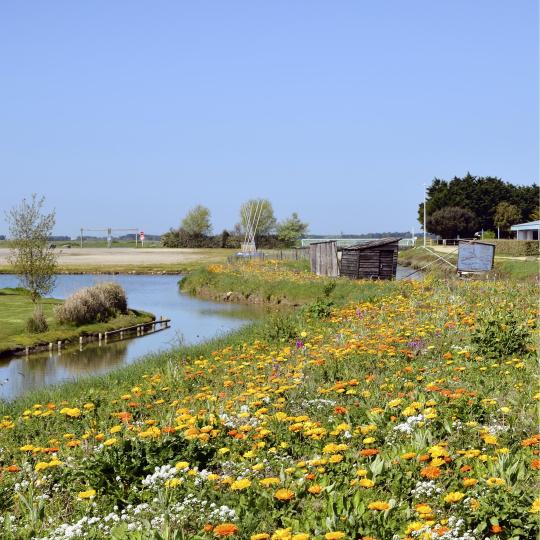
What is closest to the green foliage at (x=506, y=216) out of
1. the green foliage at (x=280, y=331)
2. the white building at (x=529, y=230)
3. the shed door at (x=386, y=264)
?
the white building at (x=529, y=230)

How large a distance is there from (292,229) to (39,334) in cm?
9535

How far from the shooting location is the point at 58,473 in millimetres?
6285

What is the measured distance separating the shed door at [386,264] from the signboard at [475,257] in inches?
179

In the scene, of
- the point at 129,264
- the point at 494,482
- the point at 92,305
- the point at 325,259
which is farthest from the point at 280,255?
the point at 494,482

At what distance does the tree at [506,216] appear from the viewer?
94.3 metres

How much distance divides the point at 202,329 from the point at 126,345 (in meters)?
3.10

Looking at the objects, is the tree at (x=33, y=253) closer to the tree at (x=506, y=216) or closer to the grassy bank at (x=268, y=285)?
the grassy bank at (x=268, y=285)

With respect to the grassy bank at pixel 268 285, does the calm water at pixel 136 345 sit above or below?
below

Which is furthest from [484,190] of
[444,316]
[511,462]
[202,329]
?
[511,462]

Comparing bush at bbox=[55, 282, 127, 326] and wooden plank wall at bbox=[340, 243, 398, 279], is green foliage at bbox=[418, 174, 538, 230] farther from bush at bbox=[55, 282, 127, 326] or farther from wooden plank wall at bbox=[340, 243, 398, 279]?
bush at bbox=[55, 282, 127, 326]

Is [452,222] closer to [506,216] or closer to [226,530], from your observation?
[506,216]

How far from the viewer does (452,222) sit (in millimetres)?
92688

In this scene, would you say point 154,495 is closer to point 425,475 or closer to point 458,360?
point 425,475

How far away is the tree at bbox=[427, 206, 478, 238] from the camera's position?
92.9 meters
